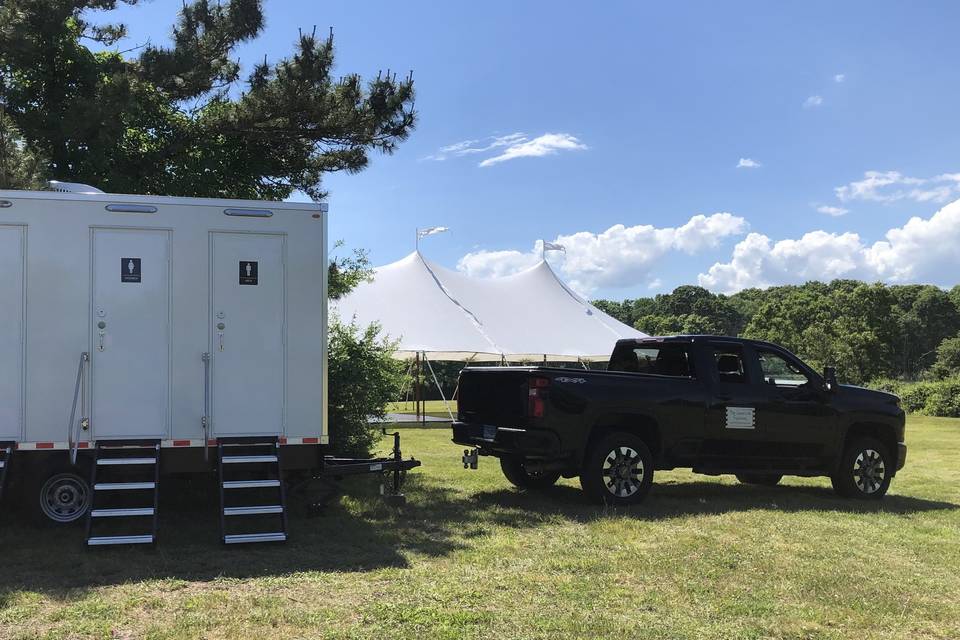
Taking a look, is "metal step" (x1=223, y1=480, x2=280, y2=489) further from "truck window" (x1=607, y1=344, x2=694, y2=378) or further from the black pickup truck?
"truck window" (x1=607, y1=344, x2=694, y2=378)

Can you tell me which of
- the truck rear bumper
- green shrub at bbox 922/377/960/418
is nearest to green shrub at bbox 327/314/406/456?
the truck rear bumper

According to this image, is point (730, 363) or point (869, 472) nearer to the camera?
point (730, 363)

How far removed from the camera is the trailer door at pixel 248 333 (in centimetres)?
747

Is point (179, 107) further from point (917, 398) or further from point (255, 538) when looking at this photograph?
point (917, 398)

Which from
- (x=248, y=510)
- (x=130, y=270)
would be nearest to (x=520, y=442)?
(x=248, y=510)

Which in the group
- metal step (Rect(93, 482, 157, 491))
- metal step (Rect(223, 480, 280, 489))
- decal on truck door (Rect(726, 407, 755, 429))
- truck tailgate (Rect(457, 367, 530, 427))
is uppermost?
truck tailgate (Rect(457, 367, 530, 427))

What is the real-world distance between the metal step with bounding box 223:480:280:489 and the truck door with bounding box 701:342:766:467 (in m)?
4.96

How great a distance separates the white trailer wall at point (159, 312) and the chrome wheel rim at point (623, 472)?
320 cm

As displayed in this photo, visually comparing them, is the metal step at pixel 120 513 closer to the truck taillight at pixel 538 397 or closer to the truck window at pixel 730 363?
the truck taillight at pixel 538 397

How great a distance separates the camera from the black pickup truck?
8.63 meters

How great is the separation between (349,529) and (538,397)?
7.79 ft

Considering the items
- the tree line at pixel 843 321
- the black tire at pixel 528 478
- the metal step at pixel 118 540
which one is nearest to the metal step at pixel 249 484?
the metal step at pixel 118 540

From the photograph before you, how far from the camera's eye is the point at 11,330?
7152 mm

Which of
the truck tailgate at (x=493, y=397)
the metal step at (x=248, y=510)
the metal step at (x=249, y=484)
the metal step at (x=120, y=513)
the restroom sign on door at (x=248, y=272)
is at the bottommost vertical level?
the metal step at (x=248, y=510)
